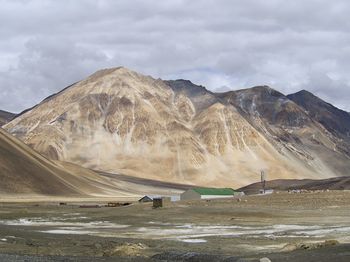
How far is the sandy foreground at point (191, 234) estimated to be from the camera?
84.4 feet

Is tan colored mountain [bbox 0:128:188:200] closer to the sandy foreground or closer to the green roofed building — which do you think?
the green roofed building

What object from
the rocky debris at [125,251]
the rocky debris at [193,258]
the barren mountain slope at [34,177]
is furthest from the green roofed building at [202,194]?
the rocky debris at [193,258]

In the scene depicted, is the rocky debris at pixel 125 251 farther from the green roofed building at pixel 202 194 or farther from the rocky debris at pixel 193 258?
the green roofed building at pixel 202 194

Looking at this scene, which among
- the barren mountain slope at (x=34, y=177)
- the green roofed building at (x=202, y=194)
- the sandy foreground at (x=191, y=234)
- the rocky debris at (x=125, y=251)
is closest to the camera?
the sandy foreground at (x=191, y=234)

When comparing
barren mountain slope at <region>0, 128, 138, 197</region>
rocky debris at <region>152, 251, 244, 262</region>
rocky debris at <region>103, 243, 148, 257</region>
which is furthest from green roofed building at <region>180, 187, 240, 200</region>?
rocky debris at <region>152, 251, 244, 262</region>

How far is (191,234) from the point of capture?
42.5 meters

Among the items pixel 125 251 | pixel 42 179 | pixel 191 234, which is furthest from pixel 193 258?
pixel 42 179

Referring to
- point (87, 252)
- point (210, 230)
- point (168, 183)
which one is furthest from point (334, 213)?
point (168, 183)

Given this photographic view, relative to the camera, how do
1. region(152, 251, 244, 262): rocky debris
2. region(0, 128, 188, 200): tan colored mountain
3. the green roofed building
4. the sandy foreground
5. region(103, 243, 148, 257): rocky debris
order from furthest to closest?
region(0, 128, 188, 200): tan colored mountain
the green roofed building
region(103, 243, 148, 257): rocky debris
the sandy foreground
region(152, 251, 244, 262): rocky debris

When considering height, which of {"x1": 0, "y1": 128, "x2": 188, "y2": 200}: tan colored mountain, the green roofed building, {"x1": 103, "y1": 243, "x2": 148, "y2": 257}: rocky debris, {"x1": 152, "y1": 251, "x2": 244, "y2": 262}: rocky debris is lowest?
{"x1": 152, "y1": 251, "x2": 244, "y2": 262}: rocky debris

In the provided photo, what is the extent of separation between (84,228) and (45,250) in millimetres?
20108

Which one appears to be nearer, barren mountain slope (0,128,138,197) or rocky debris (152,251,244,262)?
rocky debris (152,251,244,262)

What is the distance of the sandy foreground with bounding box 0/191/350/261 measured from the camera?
2572 cm

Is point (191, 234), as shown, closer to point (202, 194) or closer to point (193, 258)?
point (193, 258)
